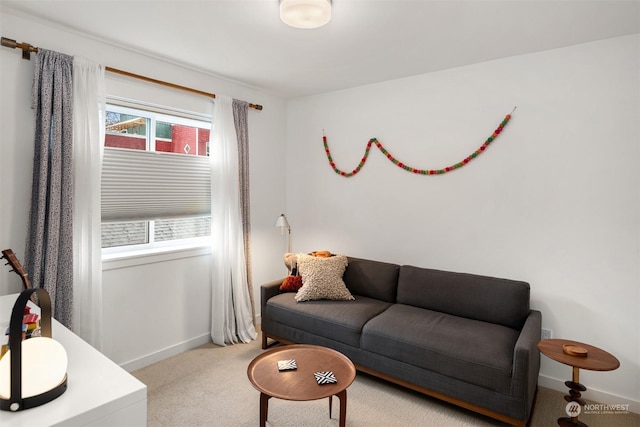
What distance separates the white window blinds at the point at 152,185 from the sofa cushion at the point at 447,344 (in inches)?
81.4

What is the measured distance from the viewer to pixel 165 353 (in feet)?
10.6

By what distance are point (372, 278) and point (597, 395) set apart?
190 cm

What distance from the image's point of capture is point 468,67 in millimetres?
3125

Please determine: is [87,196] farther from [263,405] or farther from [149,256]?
[263,405]

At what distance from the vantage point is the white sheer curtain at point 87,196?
2.56 meters

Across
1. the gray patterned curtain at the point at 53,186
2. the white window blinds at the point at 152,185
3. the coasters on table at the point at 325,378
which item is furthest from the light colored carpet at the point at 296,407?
the white window blinds at the point at 152,185

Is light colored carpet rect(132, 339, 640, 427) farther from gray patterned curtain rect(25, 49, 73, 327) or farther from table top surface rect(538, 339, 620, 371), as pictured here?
gray patterned curtain rect(25, 49, 73, 327)

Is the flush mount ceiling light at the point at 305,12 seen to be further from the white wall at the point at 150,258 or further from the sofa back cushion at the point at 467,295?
the sofa back cushion at the point at 467,295

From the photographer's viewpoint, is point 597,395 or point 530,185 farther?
point 530,185

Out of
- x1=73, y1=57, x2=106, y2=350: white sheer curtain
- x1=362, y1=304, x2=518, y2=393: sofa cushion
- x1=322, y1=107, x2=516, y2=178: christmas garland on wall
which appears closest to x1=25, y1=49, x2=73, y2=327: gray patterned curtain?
x1=73, y1=57, x2=106, y2=350: white sheer curtain

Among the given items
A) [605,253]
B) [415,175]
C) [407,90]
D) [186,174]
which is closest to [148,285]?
[186,174]

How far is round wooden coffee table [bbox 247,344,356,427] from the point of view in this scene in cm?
194

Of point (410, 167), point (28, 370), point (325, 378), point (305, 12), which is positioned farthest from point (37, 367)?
point (410, 167)

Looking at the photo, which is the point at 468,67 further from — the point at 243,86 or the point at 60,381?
the point at 60,381
